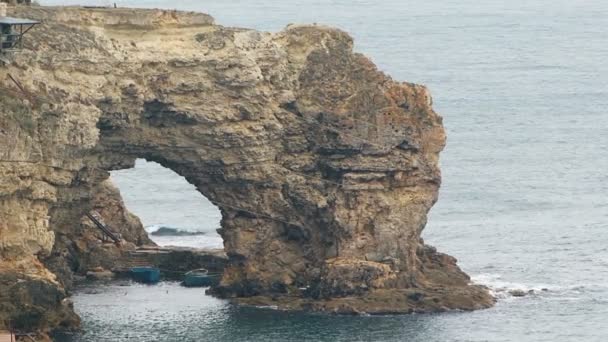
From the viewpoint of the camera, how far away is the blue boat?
444 ft

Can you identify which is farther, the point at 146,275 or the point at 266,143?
the point at 146,275

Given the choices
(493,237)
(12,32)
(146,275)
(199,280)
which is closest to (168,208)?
(493,237)

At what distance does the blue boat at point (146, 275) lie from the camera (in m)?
135

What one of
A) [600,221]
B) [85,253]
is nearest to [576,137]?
[600,221]

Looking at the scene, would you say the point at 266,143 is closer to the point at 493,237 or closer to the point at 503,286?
the point at 503,286

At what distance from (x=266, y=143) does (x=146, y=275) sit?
46.4 feet

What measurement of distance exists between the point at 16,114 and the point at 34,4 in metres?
10.5

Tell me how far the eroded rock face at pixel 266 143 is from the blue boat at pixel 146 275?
759 centimetres

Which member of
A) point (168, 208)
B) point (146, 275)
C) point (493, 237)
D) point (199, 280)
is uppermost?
point (168, 208)

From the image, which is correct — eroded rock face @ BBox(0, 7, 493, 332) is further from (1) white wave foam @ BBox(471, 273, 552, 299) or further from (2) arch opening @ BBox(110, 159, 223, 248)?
(2) arch opening @ BBox(110, 159, 223, 248)

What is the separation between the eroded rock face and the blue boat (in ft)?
24.9

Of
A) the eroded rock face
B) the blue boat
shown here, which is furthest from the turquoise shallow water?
the eroded rock face

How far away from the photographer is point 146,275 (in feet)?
444

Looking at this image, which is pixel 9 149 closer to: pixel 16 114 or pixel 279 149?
pixel 16 114
